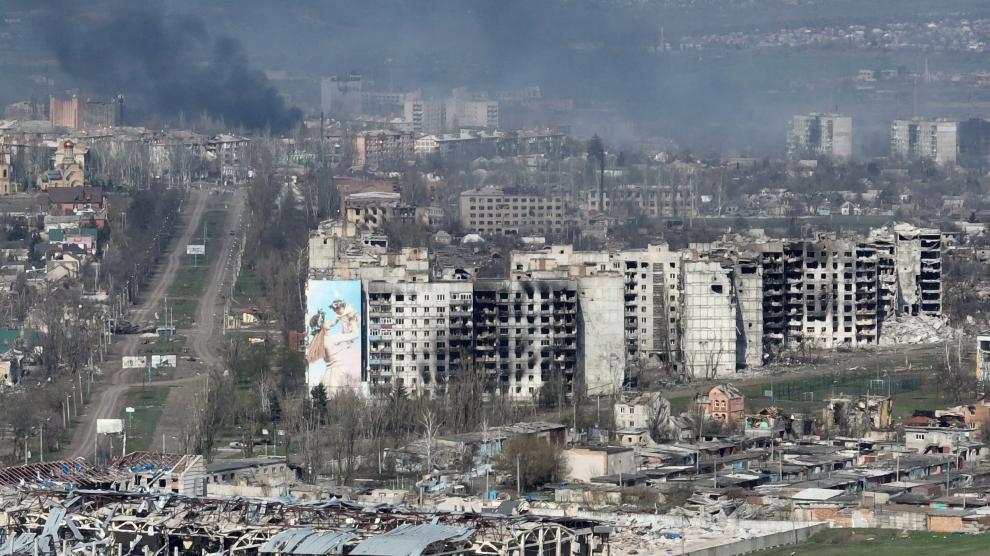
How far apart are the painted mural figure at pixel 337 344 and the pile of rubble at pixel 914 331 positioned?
904 cm

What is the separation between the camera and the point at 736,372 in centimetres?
4003

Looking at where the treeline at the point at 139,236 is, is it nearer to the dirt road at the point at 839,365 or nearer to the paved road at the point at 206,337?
the paved road at the point at 206,337

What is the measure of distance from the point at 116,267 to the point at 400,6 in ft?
269

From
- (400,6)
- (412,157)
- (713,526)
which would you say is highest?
(400,6)

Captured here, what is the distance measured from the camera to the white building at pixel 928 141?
87062mm

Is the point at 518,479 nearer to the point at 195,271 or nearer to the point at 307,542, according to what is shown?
the point at 307,542

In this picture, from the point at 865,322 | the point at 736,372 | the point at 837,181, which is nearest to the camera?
the point at 736,372

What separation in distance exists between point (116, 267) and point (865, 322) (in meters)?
14.6

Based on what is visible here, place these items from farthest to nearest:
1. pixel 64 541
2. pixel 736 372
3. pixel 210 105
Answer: pixel 210 105
pixel 736 372
pixel 64 541

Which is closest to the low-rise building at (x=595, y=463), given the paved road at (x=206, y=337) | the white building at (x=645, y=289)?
the paved road at (x=206, y=337)

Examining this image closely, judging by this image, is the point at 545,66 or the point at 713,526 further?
the point at 545,66

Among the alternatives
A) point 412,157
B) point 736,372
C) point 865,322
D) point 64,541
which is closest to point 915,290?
point 865,322

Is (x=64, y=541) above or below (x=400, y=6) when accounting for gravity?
below

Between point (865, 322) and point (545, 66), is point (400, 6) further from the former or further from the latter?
point (865, 322)
